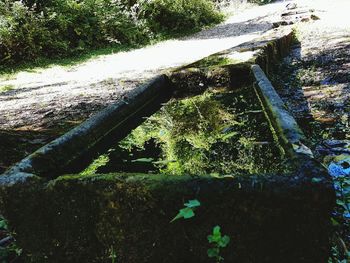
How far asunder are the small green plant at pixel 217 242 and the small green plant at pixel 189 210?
108 mm

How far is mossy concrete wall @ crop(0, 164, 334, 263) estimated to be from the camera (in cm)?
126

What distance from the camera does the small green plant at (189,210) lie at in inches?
49.7

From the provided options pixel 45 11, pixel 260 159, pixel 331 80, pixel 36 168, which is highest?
pixel 45 11

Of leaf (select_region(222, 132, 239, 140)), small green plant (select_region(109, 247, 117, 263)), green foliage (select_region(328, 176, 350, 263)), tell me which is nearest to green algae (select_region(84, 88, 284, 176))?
leaf (select_region(222, 132, 239, 140))

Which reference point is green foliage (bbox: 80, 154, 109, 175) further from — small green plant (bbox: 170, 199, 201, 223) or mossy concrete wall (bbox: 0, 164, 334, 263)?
small green plant (bbox: 170, 199, 201, 223)

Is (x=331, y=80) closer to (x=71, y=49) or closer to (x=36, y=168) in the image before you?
(x=36, y=168)

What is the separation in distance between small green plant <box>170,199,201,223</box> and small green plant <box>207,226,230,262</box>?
0.36 feet

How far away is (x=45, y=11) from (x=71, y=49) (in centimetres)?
131

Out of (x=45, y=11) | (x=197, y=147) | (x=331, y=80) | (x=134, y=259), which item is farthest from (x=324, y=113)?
(x=45, y=11)

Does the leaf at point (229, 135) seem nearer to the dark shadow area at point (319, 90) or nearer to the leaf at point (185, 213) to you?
the dark shadow area at point (319, 90)

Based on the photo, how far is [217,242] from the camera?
1.30m

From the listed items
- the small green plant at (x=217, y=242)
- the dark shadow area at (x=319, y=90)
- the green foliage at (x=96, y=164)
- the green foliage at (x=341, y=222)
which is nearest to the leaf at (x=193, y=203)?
the small green plant at (x=217, y=242)

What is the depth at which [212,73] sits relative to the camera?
13.0 feet

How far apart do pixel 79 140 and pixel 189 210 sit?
3.82ft
